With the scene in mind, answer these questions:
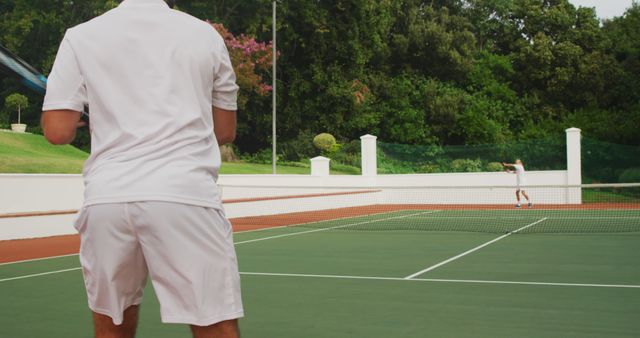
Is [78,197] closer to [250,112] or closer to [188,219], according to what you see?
[188,219]

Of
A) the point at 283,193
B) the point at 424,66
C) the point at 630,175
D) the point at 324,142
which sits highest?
the point at 424,66

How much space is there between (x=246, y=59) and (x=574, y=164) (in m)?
11.8

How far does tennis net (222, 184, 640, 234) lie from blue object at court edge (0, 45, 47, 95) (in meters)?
11.6

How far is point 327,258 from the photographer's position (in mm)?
9594

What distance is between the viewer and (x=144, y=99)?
81.7 inches

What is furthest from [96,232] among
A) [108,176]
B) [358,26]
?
[358,26]

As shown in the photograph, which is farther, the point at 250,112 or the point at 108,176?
the point at 250,112

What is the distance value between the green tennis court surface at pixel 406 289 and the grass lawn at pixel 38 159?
718cm

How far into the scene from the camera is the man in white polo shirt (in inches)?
79.1

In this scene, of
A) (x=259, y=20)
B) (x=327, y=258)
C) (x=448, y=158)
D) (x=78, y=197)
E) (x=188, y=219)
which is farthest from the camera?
(x=259, y=20)

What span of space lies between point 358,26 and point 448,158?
981cm

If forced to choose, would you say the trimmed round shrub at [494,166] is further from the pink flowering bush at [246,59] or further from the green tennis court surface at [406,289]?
the green tennis court surface at [406,289]

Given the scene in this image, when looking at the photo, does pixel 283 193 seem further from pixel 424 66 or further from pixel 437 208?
pixel 424 66

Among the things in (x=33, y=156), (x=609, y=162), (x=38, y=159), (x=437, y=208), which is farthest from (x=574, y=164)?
(x=33, y=156)
